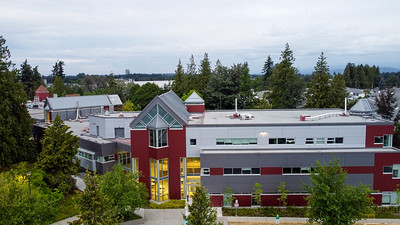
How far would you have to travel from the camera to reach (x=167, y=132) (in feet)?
104

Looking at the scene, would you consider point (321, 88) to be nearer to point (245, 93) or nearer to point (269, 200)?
point (245, 93)

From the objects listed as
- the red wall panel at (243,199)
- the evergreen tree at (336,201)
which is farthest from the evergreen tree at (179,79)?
the evergreen tree at (336,201)

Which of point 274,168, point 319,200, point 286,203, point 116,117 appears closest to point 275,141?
point 274,168

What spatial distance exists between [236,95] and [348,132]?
3476 cm

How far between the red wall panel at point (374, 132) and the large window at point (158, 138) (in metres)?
19.7

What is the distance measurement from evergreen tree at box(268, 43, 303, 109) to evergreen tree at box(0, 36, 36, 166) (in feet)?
138

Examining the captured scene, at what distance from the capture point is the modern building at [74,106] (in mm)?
59688

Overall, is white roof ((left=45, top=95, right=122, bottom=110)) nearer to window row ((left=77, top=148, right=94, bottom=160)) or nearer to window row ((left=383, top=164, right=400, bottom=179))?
window row ((left=77, top=148, right=94, bottom=160))

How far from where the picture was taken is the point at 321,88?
5606 cm

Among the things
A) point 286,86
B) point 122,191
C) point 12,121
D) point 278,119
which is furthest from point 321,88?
point 12,121

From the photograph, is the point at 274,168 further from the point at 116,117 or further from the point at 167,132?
the point at 116,117

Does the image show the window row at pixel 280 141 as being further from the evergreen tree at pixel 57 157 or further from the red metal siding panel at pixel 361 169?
the evergreen tree at pixel 57 157

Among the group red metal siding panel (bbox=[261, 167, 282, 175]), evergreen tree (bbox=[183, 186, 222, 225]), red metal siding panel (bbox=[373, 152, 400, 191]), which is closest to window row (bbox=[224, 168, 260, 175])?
red metal siding panel (bbox=[261, 167, 282, 175])

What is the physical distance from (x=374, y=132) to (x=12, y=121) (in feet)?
134
